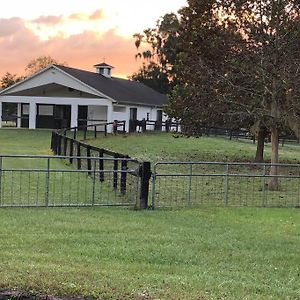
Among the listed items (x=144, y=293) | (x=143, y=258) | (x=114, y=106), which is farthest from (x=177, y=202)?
(x=114, y=106)

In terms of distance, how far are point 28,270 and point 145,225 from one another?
4060 millimetres

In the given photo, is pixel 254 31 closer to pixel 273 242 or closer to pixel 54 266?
pixel 273 242

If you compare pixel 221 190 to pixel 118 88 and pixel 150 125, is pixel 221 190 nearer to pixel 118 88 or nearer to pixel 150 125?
pixel 150 125

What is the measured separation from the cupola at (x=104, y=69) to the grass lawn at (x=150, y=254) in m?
49.7

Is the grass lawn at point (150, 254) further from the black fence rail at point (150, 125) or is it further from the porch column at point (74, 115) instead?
the porch column at point (74, 115)

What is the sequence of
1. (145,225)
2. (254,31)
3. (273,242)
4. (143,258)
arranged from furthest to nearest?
(254,31), (145,225), (273,242), (143,258)

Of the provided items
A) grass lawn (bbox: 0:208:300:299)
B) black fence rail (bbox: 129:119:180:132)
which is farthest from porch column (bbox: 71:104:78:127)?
grass lawn (bbox: 0:208:300:299)

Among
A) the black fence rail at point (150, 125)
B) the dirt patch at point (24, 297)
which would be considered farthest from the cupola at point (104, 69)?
the dirt patch at point (24, 297)

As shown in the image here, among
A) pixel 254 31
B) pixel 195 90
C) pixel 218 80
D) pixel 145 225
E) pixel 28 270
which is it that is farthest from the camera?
pixel 195 90

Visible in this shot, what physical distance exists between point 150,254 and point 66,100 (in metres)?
44.9

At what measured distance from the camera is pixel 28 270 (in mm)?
6008

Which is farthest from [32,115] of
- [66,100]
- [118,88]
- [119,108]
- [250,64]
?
[250,64]

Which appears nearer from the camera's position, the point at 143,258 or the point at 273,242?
the point at 143,258

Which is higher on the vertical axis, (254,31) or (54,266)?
(254,31)
